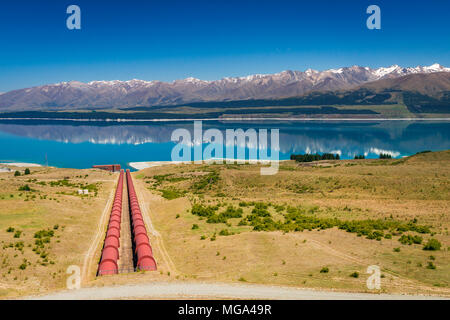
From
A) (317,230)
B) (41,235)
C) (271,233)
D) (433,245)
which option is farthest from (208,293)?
(41,235)

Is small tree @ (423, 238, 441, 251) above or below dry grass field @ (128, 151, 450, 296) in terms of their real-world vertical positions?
above

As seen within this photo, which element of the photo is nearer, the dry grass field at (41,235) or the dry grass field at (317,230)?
the dry grass field at (317,230)

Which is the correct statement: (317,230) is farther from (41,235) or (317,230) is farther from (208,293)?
(41,235)

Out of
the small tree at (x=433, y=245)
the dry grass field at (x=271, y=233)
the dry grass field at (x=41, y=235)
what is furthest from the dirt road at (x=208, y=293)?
the small tree at (x=433, y=245)

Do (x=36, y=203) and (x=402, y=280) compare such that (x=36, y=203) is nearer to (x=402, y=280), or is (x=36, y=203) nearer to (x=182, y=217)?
(x=182, y=217)

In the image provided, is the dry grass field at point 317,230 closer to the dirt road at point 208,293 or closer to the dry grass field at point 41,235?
the dirt road at point 208,293

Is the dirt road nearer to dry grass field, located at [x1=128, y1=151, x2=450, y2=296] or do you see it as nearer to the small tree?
dry grass field, located at [x1=128, y1=151, x2=450, y2=296]

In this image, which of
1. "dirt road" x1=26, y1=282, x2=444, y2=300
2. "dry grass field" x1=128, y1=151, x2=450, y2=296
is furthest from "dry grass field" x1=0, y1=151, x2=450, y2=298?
"dirt road" x1=26, y1=282, x2=444, y2=300
